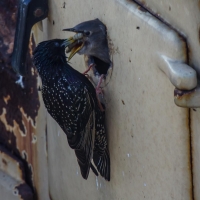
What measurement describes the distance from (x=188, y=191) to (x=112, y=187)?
2.43 ft

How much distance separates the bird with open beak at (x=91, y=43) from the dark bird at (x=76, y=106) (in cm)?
5

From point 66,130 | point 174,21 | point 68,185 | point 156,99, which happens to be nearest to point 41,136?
point 68,185

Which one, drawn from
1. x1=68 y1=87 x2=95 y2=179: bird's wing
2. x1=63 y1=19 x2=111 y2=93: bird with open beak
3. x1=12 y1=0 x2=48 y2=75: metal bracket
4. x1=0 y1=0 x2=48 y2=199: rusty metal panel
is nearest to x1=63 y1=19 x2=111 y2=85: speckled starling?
x1=63 y1=19 x2=111 y2=93: bird with open beak

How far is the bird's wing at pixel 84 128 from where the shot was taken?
109 inches

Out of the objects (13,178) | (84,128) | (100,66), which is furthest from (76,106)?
(13,178)

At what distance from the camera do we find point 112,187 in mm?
2789

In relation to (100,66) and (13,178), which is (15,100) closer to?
(13,178)

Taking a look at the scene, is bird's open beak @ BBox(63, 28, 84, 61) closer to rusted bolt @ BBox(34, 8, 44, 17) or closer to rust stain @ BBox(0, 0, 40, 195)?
rusted bolt @ BBox(34, 8, 44, 17)

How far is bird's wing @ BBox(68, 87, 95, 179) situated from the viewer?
277 cm

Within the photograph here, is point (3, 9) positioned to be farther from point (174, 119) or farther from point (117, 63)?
point (174, 119)

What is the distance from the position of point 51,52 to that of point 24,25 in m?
0.24

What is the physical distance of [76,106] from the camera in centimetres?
277

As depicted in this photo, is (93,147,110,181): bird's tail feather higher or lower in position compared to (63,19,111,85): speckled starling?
lower

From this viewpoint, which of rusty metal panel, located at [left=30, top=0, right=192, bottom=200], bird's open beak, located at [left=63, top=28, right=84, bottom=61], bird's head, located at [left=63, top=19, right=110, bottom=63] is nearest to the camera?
rusty metal panel, located at [left=30, top=0, right=192, bottom=200]
